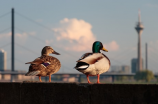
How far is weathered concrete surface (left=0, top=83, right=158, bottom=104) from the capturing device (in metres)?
7.30

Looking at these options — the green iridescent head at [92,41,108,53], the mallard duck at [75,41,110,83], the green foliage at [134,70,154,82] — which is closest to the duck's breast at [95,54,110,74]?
the mallard duck at [75,41,110,83]

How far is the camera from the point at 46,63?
Result: 33.5 feet

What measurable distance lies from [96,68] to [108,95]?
1469mm

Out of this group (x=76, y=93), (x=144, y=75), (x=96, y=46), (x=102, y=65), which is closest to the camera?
(x=76, y=93)

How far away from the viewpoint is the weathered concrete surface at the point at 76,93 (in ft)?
24.0

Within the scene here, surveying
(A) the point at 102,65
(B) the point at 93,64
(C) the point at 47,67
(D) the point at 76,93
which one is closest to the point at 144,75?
(C) the point at 47,67

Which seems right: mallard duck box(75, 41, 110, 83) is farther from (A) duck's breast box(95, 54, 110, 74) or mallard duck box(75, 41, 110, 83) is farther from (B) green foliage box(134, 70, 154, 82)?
(B) green foliage box(134, 70, 154, 82)

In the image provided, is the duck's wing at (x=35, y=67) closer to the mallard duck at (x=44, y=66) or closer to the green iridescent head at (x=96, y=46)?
the mallard duck at (x=44, y=66)

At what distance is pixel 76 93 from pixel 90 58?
124cm

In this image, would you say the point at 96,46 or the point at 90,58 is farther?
the point at 96,46

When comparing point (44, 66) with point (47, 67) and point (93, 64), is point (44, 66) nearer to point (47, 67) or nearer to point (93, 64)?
point (47, 67)

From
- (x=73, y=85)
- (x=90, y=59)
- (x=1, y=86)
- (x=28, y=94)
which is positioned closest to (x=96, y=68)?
(x=90, y=59)

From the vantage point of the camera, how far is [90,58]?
8.89 m

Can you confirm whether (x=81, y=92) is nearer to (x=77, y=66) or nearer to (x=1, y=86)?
(x=77, y=66)
